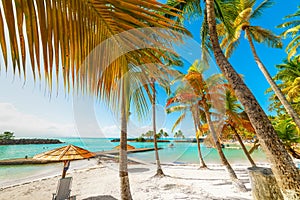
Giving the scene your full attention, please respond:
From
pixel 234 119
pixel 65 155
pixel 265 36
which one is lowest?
pixel 65 155

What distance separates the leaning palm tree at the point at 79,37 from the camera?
0.50 m

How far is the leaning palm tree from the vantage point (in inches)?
19.6

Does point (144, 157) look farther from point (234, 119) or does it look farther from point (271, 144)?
point (271, 144)

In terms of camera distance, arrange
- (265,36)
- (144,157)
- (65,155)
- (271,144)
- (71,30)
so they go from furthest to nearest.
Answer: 1. (144,157)
2. (265,36)
3. (65,155)
4. (271,144)
5. (71,30)

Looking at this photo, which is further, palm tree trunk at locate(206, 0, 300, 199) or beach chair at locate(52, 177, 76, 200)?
beach chair at locate(52, 177, 76, 200)

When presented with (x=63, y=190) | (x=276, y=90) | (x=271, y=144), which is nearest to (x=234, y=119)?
(x=276, y=90)

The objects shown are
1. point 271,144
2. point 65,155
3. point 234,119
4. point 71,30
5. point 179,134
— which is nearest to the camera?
point 71,30

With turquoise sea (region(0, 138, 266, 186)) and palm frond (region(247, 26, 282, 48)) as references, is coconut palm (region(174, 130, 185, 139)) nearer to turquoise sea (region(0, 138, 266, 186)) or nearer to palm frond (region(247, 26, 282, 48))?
turquoise sea (region(0, 138, 266, 186))

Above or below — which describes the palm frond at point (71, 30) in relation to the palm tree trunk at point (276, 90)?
below

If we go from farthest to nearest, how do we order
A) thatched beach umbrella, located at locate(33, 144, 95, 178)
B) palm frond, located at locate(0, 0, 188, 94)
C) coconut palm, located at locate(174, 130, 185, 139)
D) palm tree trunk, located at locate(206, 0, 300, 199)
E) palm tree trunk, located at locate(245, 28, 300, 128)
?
palm tree trunk, located at locate(245, 28, 300, 128) → coconut palm, located at locate(174, 130, 185, 139) → thatched beach umbrella, located at locate(33, 144, 95, 178) → palm tree trunk, located at locate(206, 0, 300, 199) → palm frond, located at locate(0, 0, 188, 94)

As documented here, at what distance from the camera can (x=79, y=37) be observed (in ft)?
2.20

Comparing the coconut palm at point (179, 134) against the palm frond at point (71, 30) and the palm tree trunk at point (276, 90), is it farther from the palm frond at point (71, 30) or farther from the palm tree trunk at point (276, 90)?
the palm tree trunk at point (276, 90)

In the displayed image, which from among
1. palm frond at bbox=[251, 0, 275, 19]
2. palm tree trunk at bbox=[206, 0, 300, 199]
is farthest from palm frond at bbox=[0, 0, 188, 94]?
palm frond at bbox=[251, 0, 275, 19]

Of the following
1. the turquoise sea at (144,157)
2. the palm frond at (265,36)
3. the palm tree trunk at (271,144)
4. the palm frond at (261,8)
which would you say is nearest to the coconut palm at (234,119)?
the turquoise sea at (144,157)
